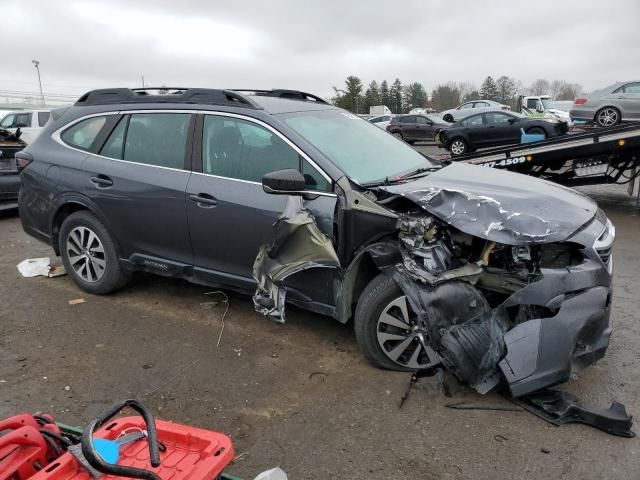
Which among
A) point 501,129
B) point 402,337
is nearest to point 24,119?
point 501,129

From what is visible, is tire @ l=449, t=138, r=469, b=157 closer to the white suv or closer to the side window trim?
the white suv

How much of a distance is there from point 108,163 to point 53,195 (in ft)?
2.35

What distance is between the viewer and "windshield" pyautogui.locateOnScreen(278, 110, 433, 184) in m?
3.70

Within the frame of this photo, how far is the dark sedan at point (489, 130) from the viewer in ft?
61.7

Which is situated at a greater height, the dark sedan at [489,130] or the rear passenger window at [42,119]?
the rear passenger window at [42,119]

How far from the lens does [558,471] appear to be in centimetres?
252

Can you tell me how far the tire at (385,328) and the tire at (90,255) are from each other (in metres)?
2.38

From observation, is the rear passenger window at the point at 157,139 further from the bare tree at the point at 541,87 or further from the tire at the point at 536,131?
the bare tree at the point at 541,87

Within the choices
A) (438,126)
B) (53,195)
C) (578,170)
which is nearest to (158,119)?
(53,195)

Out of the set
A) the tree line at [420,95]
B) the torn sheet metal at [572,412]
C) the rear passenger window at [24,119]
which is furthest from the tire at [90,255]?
the tree line at [420,95]

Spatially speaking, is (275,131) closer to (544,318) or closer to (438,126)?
(544,318)

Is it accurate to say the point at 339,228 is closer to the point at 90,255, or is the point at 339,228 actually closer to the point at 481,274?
the point at 481,274

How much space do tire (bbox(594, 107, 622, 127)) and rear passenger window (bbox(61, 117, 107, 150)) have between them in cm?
1521

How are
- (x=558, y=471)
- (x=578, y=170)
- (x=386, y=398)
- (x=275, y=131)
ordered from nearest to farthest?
1. (x=558, y=471)
2. (x=386, y=398)
3. (x=275, y=131)
4. (x=578, y=170)
